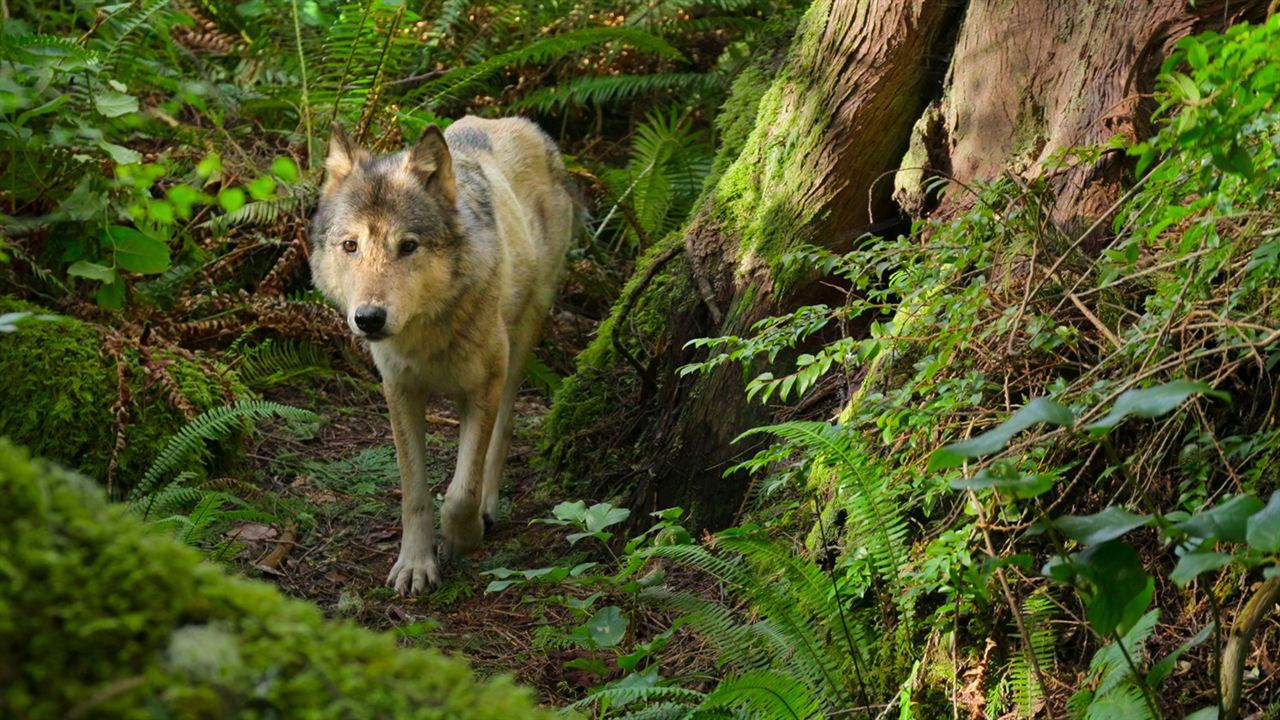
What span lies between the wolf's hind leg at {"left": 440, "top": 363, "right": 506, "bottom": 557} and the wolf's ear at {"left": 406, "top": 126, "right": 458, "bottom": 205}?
51.0 inches

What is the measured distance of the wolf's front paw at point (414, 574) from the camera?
6887mm

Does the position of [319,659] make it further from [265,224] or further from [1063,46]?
[265,224]

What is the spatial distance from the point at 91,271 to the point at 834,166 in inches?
184

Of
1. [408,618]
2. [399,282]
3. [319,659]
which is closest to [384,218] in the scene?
[399,282]

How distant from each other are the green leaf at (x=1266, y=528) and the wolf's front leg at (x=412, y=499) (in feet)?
17.2

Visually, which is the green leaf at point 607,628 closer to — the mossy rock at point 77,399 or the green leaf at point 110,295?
the mossy rock at point 77,399

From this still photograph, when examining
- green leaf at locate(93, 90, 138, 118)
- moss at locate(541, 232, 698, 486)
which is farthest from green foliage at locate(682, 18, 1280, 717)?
green leaf at locate(93, 90, 138, 118)

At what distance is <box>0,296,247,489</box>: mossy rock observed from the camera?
705 cm

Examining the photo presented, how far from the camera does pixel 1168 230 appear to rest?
477cm

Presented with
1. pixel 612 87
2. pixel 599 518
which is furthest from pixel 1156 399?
pixel 612 87

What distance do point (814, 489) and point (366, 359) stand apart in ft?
18.2

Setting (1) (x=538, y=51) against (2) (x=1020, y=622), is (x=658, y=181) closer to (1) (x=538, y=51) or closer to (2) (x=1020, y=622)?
(1) (x=538, y=51)

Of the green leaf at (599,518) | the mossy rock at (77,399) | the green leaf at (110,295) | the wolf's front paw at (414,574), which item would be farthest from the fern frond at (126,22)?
the green leaf at (599,518)

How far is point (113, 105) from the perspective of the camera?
7547mm
